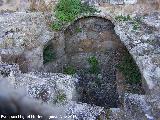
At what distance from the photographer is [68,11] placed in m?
8.80

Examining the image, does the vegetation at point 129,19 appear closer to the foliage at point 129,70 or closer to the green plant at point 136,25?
the green plant at point 136,25

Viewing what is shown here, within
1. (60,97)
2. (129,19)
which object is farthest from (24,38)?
(129,19)

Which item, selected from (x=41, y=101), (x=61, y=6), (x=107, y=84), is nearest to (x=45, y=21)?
(x=61, y=6)

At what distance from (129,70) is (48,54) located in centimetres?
181

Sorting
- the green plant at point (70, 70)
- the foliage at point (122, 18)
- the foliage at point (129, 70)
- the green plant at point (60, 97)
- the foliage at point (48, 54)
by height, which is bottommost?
the green plant at point (70, 70)

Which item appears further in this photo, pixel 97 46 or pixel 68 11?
pixel 97 46

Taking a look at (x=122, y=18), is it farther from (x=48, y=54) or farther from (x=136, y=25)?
(x=48, y=54)

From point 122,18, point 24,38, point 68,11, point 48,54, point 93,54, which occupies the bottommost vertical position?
point 93,54

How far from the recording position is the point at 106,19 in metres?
8.95

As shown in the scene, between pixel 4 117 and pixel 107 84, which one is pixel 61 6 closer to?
pixel 107 84

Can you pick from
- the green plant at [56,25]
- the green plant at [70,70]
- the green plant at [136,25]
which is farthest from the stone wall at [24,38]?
the green plant at [136,25]

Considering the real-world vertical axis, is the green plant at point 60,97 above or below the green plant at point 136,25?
below

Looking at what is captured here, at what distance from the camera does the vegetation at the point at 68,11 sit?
8758 mm

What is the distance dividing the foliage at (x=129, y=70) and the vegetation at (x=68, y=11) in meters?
1.31
